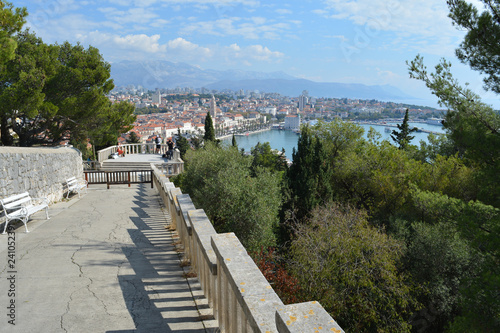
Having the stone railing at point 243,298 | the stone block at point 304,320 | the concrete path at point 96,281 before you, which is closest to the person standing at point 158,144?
the concrete path at point 96,281

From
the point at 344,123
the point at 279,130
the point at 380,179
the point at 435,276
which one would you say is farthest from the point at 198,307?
the point at 279,130

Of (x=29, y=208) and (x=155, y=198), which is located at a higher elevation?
(x=29, y=208)

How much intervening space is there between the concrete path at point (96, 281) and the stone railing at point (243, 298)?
310mm

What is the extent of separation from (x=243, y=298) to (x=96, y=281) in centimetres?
255

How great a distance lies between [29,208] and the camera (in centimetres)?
628

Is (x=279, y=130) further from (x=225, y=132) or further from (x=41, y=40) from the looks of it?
(x=41, y=40)

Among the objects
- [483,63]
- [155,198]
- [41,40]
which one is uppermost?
[41,40]

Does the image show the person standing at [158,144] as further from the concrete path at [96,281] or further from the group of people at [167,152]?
the concrete path at [96,281]

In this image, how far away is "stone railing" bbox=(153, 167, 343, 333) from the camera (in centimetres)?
169

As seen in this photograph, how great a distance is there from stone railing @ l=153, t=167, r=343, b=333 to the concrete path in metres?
0.31

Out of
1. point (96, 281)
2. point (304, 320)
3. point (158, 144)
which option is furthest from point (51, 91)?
point (304, 320)

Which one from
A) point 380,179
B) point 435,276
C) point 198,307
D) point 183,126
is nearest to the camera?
point 198,307

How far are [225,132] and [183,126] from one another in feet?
67.6

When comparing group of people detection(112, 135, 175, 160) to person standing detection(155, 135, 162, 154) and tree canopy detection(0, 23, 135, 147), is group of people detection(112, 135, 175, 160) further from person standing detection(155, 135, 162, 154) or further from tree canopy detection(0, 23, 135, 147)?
tree canopy detection(0, 23, 135, 147)
